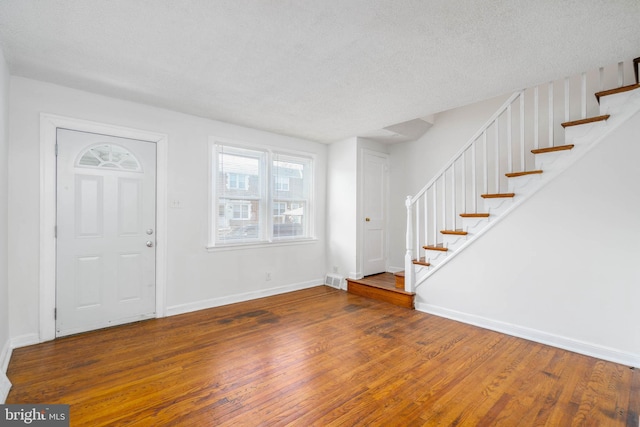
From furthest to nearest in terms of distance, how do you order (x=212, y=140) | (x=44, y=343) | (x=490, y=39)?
(x=212, y=140), (x=44, y=343), (x=490, y=39)

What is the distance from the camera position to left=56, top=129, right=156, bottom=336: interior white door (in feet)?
9.86

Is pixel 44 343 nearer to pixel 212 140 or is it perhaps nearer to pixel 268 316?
pixel 268 316

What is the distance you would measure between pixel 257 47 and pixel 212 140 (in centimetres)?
200

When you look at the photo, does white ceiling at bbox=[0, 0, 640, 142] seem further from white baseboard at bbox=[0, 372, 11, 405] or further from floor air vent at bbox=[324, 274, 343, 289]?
floor air vent at bbox=[324, 274, 343, 289]

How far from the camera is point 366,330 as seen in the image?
3.20 m

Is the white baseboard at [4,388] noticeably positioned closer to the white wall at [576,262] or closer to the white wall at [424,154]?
the white wall at [576,262]

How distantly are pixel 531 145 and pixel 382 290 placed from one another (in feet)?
8.99

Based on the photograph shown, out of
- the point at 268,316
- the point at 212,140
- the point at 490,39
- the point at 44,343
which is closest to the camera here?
the point at 490,39

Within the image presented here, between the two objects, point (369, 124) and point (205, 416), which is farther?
point (369, 124)

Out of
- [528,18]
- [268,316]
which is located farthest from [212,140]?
[528,18]

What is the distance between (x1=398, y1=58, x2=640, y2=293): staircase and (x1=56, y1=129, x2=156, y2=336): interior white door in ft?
10.8

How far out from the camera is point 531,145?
3.85 metres

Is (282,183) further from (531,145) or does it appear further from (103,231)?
(531,145)

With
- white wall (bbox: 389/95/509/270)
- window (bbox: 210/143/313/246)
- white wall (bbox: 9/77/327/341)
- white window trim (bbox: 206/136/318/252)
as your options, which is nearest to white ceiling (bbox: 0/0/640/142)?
white wall (bbox: 9/77/327/341)
